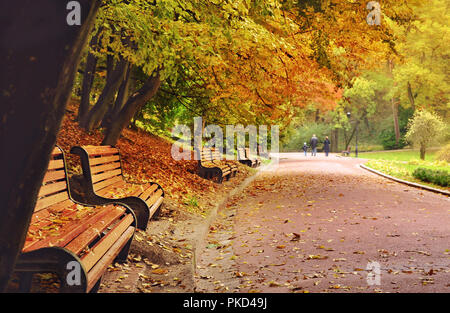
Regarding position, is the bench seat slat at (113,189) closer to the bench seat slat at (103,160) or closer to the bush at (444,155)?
the bench seat slat at (103,160)

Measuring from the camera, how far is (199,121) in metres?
16.4

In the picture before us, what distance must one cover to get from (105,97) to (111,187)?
7036mm

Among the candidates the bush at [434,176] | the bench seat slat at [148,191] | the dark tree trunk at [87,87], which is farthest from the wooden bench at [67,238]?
the bush at [434,176]

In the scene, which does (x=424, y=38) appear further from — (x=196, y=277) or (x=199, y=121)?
(x=196, y=277)

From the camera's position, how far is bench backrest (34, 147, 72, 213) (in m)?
4.56

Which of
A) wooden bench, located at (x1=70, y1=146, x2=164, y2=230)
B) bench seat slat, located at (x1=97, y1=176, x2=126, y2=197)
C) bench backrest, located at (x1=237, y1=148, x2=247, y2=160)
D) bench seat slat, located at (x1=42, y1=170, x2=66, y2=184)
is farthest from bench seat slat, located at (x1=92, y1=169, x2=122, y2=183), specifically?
bench backrest, located at (x1=237, y1=148, x2=247, y2=160)

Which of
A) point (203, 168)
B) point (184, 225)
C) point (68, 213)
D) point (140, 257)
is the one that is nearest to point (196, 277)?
point (140, 257)

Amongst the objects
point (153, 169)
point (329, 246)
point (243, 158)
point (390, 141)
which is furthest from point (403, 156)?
point (329, 246)

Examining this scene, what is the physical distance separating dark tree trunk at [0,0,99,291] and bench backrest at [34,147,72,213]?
57.3 inches

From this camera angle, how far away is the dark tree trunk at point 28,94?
108 inches

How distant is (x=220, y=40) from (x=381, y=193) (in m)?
6.38

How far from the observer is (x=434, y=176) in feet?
46.8

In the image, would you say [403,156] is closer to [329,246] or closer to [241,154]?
[241,154]
